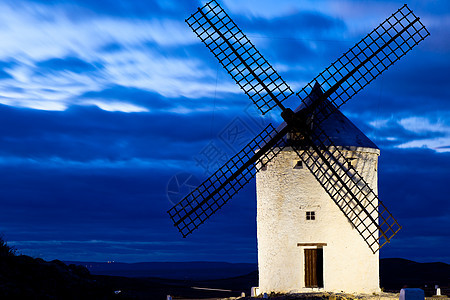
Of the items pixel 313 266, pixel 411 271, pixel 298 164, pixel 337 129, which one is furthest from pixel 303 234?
pixel 411 271

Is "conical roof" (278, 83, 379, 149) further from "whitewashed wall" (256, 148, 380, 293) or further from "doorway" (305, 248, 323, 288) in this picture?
"doorway" (305, 248, 323, 288)

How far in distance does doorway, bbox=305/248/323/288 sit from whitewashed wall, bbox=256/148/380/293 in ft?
0.65

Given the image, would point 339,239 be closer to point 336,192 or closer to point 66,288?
point 336,192

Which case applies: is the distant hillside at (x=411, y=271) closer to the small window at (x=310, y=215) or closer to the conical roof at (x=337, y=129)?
Result: the conical roof at (x=337, y=129)

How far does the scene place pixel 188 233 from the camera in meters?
21.5

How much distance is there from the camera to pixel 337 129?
865 inches

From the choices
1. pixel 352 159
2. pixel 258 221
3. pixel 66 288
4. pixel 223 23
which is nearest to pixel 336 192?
pixel 352 159

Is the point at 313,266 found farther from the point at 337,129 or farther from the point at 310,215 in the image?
the point at 337,129

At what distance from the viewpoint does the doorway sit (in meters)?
21.2

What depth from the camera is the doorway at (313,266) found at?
21.2 m

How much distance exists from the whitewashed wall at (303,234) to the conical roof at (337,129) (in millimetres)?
371

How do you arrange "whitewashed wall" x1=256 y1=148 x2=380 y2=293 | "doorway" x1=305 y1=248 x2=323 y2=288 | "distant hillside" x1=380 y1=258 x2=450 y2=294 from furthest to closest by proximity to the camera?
"distant hillside" x1=380 y1=258 x2=450 y2=294, "doorway" x1=305 y1=248 x2=323 y2=288, "whitewashed wall" x1=256 y1=148 x2=380 y2=293

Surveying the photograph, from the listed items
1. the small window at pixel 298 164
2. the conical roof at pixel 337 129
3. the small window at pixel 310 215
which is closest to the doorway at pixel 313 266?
the small window at pixel 310 215

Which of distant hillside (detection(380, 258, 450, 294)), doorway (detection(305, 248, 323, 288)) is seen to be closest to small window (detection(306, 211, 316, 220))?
doorway (detection(305, 248, 323, 288))
